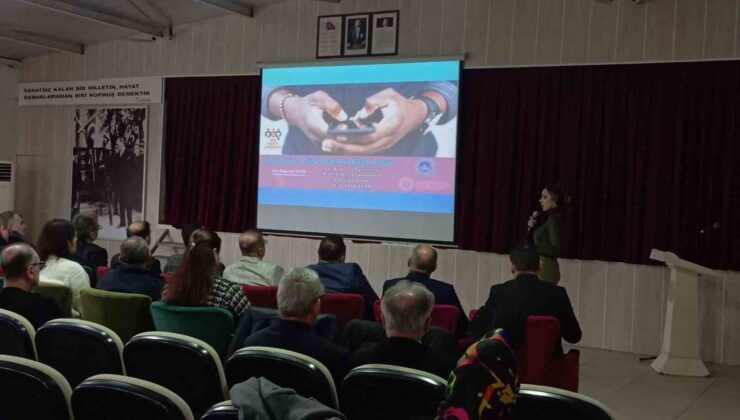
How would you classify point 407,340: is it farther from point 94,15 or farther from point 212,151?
point 94,15

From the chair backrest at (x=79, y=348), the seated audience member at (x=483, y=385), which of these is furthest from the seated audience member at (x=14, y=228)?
the seated audience member at (x=483, y=385)

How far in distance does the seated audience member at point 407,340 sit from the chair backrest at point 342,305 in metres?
1.49

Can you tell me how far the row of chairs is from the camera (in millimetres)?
1950

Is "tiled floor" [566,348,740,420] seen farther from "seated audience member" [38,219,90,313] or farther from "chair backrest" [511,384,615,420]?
"seated audience member" [38,219,90,313]

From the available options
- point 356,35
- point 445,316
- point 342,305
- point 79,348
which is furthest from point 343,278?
point 356,35

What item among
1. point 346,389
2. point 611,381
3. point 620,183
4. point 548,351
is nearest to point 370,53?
point 620,183

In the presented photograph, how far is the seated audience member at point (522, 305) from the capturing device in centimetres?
388

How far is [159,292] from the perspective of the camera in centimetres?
405

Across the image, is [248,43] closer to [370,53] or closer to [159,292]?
[370,53]

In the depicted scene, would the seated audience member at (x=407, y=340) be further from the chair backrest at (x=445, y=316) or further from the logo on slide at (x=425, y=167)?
the logo on slide at (x=425, y=167)

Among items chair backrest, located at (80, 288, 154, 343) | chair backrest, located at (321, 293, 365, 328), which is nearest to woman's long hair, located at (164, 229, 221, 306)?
chair backrest, located at (80, 288, 154, 343)

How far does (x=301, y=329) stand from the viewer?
279 centimetres

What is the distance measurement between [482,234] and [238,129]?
3.24 metres

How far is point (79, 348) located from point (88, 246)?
2832 millimetres
